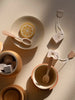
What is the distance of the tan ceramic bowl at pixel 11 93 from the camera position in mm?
662

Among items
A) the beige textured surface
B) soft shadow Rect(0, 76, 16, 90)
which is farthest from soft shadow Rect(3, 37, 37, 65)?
soft shadow Rect(0, 76, 16, 90)

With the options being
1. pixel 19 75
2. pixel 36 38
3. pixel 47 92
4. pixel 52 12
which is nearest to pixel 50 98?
pixel 47 92

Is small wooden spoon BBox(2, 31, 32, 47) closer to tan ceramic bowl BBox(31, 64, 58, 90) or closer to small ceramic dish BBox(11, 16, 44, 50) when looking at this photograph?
small ceramic dish BBox(11, 16, 44, 50)

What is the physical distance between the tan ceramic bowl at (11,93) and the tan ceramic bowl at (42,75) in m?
0.08

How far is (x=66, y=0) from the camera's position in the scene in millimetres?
809

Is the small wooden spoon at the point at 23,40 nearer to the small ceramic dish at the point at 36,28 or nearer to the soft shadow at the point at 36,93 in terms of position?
the small ceramic dish at the point at 36,28

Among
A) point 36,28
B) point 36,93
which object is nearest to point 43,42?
point 36,28

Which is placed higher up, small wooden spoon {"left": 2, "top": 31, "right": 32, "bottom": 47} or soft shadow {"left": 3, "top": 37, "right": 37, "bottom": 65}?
small wooden spoon {"left": 2, "top": 31, "right": 32, "bottom": 47}

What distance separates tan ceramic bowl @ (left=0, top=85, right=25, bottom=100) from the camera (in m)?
0.66

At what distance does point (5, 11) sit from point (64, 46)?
0.38 metres

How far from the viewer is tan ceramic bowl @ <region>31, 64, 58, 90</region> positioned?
0.69 metres

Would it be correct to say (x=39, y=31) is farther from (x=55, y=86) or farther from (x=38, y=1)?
(x=55, y=86)

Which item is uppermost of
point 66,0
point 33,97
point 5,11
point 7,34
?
point 66,0

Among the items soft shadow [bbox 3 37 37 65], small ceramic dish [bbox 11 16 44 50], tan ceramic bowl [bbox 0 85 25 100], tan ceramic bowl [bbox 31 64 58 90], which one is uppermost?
small ceramic dish [bbox 11 16 44 50]
